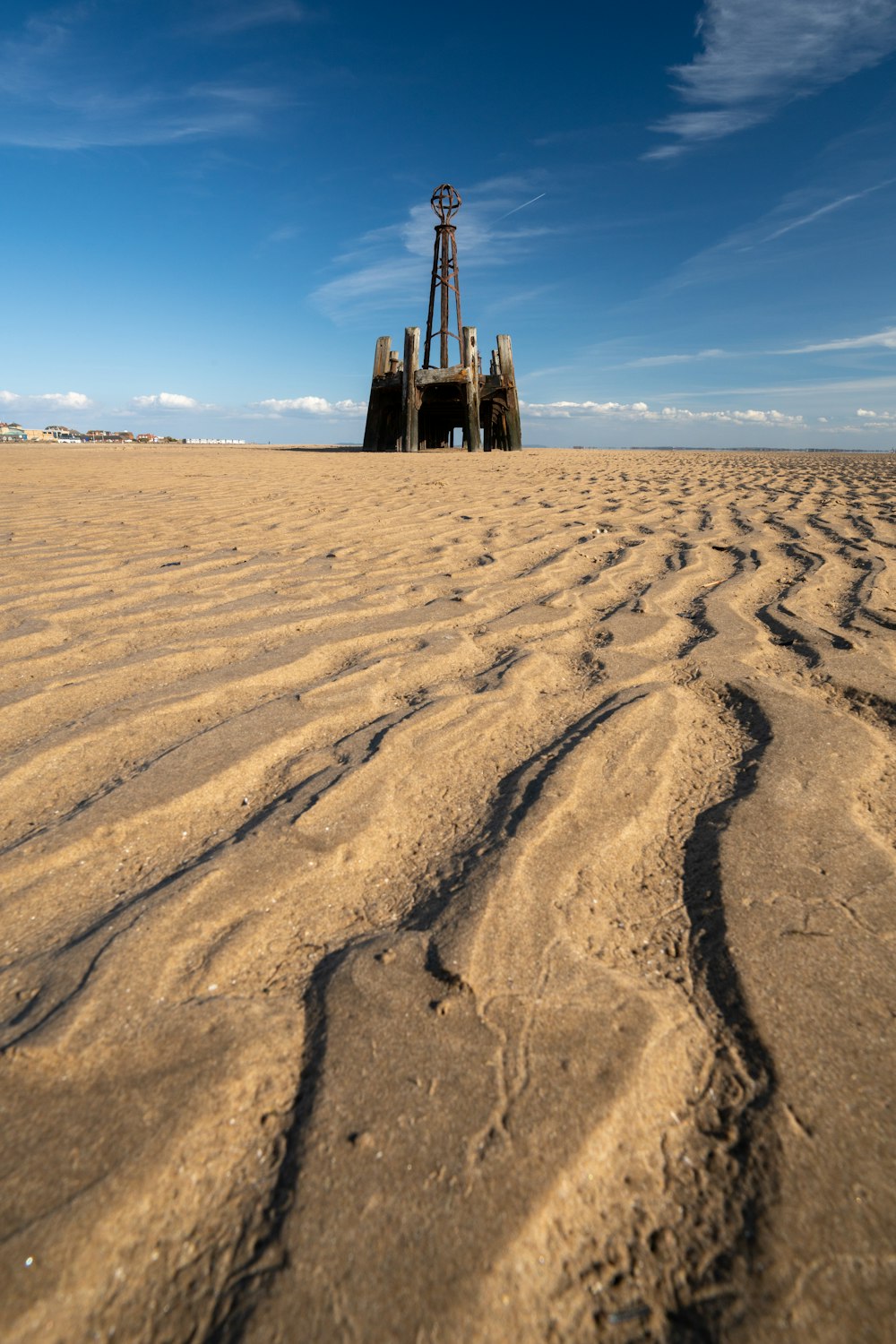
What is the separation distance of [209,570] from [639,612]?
1.92 meters

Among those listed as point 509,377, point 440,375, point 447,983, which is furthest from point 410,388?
point 447,983

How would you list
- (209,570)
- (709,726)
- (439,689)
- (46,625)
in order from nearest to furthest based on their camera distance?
(709,726)
(439,689)
(46,625)
(209,570)

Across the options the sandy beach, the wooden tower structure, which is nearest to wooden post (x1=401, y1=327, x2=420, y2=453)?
the wooden tower structure

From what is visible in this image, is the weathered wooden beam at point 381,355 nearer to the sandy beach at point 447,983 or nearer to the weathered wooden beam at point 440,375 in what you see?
the weathered wooden beam at point 440,375

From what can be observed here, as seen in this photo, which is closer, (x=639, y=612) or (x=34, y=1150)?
(x=34, y=1150)

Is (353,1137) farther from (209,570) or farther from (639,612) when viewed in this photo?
(209,570)

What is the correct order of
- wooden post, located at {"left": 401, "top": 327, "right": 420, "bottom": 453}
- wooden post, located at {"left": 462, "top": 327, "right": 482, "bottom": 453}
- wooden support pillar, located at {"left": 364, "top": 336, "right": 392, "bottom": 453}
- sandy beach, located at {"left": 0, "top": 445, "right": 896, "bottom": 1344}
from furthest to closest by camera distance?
1. wooden support pillar, located at {"left": 364, "top": 336, "right": 392, "bottom": 453}
2. wooden post, located at {"left": 462, "top": 327, "right": 482, "bottom": 453}
3. wooden post, located at {"left": 401, "top": 327, "right": 420, "bottom": 453}
4. sandy beach, located at {"left": 0, "top": 445, "right": 896, "bottom": 1344}

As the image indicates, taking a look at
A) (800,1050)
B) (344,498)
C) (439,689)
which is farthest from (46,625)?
(344,498)

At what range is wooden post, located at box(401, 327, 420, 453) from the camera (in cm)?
1122

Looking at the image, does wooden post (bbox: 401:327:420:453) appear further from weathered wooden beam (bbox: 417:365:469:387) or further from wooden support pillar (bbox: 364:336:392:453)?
wooden support pillar (bbox: 364:336:392:453)

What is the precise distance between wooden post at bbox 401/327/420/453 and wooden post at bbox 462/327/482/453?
82 centimetres

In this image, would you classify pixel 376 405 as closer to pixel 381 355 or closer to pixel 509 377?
pixel 381 355

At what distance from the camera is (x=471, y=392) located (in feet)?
39.3

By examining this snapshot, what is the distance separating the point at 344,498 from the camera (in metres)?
5.98
